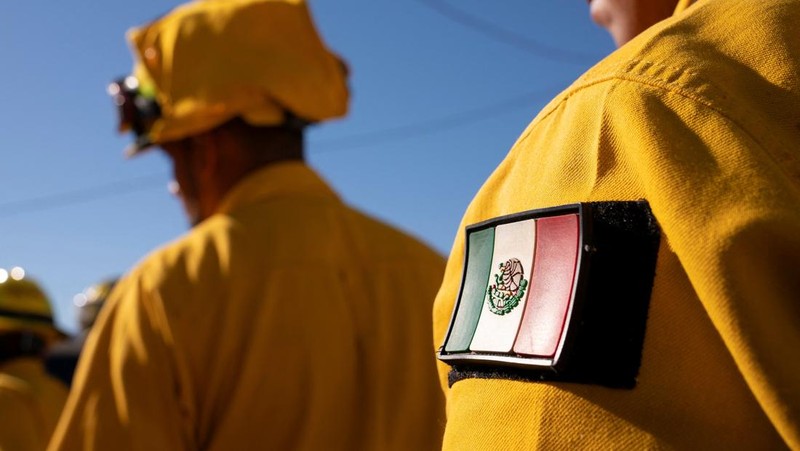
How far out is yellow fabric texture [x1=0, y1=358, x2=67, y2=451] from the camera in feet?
13.6

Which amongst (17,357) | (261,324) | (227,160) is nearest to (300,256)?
(261,324)

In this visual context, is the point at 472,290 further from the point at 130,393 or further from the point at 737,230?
the point at 130,393

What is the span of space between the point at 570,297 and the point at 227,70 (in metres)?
2.30

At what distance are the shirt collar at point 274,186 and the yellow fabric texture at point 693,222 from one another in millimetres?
1856

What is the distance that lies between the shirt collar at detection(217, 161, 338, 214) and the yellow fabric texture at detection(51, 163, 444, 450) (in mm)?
102

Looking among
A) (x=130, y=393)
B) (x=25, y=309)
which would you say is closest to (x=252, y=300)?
(x=130, y=393)

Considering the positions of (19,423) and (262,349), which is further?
(19,423)

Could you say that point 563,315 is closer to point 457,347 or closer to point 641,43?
point 457,347

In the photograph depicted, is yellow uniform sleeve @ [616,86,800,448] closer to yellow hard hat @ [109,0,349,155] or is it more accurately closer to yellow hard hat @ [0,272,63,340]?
yellow hard hat @ [109,0,349,155]

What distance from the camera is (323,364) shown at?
2363 millimetres

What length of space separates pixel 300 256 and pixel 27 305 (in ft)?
14.8

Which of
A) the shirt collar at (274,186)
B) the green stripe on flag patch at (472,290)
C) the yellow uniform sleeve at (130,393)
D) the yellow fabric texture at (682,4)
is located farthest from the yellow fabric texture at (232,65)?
the green stripe on flag patch at (472,290)

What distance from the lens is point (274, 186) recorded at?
109 inches

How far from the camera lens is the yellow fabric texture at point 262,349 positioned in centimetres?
225
